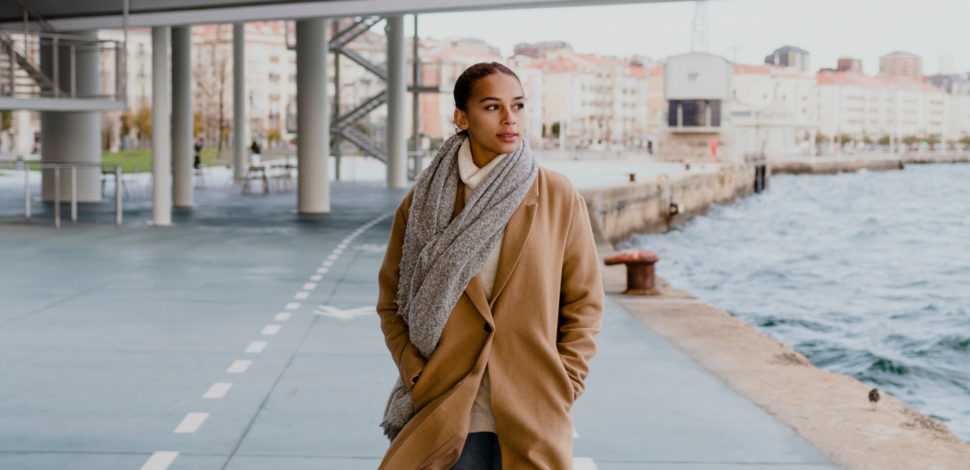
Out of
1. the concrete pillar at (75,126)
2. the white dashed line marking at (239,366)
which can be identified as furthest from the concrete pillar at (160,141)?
the white dashed line marking at (239,366)

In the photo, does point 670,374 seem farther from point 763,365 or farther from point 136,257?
point 136,257

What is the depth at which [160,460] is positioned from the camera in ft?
21.7

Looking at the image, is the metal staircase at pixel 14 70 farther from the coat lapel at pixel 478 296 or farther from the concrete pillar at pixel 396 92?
the coat lapel at pixel 478 296

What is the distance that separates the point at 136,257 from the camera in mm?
18516

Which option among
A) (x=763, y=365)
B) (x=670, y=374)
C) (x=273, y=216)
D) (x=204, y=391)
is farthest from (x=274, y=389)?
(x=273, y=216)

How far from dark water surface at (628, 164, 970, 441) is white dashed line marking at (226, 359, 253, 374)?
7.14 meters

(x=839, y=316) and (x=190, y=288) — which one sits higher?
(x=190, y=288)

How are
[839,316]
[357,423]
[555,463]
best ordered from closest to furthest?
[555,463] → [357,423] → [839,316]

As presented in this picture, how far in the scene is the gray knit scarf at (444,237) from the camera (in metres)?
3.38

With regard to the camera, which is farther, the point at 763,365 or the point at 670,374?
the point at 763,365

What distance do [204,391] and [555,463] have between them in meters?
5.48

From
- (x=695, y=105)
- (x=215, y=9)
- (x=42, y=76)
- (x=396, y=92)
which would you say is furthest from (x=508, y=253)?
(x=695, y=105)

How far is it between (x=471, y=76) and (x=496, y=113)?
14 centimetres

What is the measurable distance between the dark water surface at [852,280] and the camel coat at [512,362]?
10.3 metres
